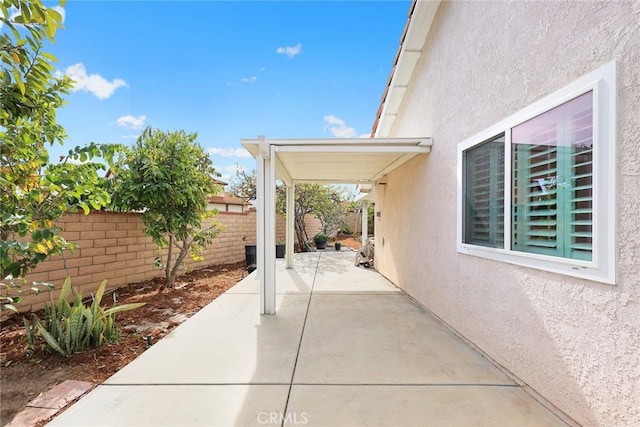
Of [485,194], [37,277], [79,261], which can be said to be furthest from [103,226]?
[485,194]

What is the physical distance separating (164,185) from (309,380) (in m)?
5.90

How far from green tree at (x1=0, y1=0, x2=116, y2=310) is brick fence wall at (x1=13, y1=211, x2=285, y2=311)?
1.65 meters

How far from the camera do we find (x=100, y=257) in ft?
23.6

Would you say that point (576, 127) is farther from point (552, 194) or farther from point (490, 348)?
point (490, 348)

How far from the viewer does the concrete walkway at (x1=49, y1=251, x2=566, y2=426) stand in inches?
118

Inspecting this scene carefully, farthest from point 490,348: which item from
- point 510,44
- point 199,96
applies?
point 199,96

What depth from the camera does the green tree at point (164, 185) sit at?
7.50 meters

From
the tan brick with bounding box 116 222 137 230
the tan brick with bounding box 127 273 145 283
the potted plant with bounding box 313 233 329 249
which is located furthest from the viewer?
the potted plant with bounding box 313 233 329 249

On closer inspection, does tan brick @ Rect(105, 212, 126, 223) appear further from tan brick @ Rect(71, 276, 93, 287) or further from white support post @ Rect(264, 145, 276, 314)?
white support post @ Rect(264, 145, 276, 314)

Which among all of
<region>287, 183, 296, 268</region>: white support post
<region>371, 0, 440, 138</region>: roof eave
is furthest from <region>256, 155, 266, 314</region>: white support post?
<region>287, 183, 296, 268</region>: white support post

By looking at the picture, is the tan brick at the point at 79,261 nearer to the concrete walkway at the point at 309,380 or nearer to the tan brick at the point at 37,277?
the tan brick at the point at 37,277

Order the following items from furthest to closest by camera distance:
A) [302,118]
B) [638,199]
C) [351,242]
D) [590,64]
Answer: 1. [351,242]
2. [302,118]
3. [590,64]
4. [638,199]

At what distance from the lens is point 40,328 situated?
412 cm

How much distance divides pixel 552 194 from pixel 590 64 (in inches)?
49.2
